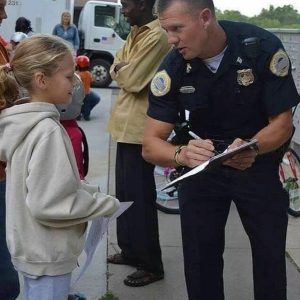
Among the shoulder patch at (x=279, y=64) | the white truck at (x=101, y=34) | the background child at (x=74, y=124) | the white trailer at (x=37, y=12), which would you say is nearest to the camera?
the shoulder patch at (x=279, y=64)

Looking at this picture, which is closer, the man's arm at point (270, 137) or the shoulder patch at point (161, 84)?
the man's arm at point (270, 137)

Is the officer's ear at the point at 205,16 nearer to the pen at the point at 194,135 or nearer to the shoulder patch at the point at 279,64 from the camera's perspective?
the shoulder patch at the point at 279,64

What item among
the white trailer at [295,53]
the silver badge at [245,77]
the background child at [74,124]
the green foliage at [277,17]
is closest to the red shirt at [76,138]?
the background child at [74,124]

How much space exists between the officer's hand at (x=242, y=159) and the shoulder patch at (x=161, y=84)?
41 centimetres

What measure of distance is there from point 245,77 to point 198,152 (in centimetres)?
42

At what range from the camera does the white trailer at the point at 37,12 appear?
43.0ft

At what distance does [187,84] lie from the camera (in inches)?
107

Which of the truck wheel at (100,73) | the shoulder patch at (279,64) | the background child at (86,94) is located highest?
the shoulder patch at (279,64)

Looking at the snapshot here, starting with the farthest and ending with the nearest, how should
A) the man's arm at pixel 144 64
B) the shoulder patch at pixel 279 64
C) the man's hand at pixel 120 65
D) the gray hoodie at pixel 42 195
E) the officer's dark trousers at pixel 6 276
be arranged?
1. the man's hand at pixel 120 65
2. the man's arm at pixel 144 64
3. the officer's dark trousers at pixel 6 276
4. the shoulder patch at pixel 279 64
5. the gray hoodie at pixel 42 195

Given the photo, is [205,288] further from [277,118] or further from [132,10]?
[132,10]

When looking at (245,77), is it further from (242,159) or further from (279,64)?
(242,159)

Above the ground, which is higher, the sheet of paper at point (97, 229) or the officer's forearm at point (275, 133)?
the officer's forearm at point (275, 133)

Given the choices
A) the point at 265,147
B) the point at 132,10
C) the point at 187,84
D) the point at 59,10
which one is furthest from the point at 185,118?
the point at 59,10

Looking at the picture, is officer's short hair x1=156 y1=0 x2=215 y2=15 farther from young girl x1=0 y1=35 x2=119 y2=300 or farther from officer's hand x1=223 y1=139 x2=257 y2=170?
officer's hand x1=223 y1=139 x2=257 y2=170
